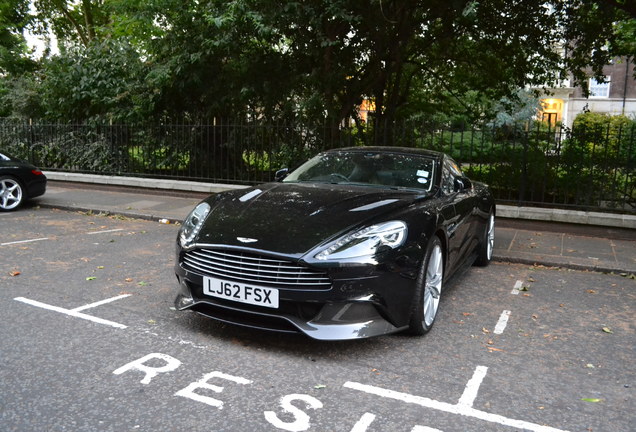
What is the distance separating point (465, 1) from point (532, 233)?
4486 mm

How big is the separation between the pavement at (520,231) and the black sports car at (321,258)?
3079mm

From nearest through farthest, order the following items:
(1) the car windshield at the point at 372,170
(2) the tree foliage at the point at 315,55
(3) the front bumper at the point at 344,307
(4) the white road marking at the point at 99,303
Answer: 1. (3) the front bumper at the point at 344,307
2. (4) the white road marking at the point at 99,303
3. (1) the car windshield at the point at 372,170
4. (2) the tree foliage at the point at 315,55

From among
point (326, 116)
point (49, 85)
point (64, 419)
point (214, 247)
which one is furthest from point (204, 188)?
point (64, 419)

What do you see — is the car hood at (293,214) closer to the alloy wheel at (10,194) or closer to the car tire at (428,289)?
the car tire at (428,289)

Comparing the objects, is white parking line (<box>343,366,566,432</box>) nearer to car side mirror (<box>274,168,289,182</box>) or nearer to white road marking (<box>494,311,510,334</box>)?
white road marking (<box>494,311,510,334</box>)

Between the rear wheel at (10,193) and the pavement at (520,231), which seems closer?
the pavement at (520,231)

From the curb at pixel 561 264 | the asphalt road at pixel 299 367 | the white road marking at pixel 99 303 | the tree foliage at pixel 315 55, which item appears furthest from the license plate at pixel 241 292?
the tree foliage at pixel 315 55

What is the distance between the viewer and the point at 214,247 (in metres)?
3.83

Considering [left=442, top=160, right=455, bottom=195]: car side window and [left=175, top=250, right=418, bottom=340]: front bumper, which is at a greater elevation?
[left=442, top=160, right=455, bottom=195]: car side window

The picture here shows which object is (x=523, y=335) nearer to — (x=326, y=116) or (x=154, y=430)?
(x=154, y=430)

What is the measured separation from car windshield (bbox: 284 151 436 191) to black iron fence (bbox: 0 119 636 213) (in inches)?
168

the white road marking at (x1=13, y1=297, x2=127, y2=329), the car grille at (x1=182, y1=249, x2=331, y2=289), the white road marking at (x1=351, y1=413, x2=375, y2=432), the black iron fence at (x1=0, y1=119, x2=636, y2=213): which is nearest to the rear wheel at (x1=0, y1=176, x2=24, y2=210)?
the black iron fence at (x1=0, y1=119, x2=636, y2=213)

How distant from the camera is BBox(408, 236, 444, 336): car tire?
12.8 feet

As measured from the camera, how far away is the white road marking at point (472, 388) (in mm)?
3104
